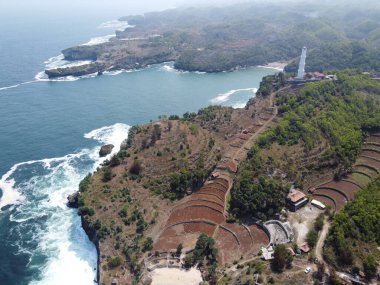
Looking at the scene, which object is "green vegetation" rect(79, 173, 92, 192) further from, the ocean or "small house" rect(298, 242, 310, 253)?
"small house" rect(298, 242, 310, 253)

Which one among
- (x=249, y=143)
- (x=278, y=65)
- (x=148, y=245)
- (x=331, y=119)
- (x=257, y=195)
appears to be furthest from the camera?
(x=278, y=65)

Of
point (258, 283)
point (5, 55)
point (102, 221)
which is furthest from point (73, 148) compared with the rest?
point (5, 55)

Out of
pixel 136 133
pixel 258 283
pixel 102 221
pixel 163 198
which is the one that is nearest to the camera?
pixel 258 283

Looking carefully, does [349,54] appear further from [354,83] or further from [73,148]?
[73,148]

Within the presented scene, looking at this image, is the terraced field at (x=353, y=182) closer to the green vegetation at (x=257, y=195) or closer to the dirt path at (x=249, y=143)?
the green vegetation at (x=257, y=195)

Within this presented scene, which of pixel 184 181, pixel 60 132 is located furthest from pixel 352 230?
pixel 60 132

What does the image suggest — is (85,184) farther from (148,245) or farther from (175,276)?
(175,276)
